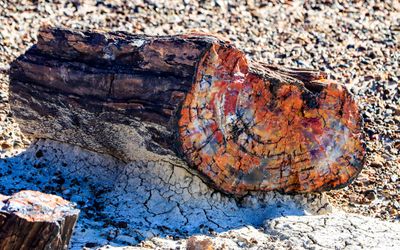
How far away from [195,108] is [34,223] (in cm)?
150

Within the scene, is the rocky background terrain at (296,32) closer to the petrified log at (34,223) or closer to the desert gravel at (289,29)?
the desert gravel at (289,29)

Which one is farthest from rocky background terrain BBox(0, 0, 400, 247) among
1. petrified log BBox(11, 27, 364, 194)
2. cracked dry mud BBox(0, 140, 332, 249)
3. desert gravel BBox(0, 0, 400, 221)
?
petrified log BBox(11, 27, 364, 194)

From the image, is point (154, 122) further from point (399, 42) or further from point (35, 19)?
point (399, 42)

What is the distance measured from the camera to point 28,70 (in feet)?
19.6

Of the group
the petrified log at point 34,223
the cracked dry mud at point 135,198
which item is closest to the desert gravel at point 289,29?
the cracked dry mud at point 135,198

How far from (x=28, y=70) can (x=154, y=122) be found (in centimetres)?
100

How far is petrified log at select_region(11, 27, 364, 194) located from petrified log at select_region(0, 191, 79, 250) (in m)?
1.25

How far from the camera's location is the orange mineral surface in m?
5.44

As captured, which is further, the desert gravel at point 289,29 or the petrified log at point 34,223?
the desert gravel at point 289,29

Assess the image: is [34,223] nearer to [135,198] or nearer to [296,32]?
[135,198]

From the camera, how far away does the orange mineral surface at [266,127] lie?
5441mm

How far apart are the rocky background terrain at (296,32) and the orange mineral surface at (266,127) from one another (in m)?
0.71

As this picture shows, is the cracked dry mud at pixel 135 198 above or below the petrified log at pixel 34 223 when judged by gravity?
below

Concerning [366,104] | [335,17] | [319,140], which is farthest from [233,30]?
[319,140]
